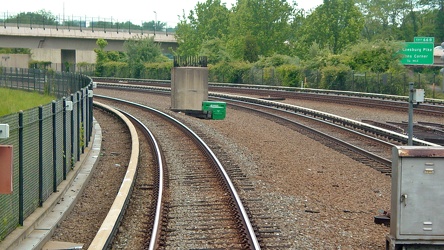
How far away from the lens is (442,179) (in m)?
9.91

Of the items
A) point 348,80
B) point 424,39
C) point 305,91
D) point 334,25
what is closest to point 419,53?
point 424,39

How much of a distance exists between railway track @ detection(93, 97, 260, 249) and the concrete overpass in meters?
63.5

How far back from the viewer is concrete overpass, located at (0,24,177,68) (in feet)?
261

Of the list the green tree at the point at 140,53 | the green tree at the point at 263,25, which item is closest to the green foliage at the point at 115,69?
the green tree at the point at 140,53

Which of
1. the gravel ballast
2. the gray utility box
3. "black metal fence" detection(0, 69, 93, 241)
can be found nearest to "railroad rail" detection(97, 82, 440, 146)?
the gravel ballast

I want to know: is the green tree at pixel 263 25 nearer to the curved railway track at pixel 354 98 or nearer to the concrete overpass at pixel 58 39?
the concrete overpass at pixel 58 39

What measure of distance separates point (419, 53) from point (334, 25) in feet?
55.4

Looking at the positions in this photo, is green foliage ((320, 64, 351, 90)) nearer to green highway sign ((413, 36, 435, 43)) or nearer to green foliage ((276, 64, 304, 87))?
green foliage ((276, 64, 304, 87))

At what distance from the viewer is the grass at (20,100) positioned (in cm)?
3229

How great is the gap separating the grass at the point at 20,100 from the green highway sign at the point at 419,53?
108 feet

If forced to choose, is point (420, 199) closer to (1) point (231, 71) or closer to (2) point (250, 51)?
(1) point (231, 71)

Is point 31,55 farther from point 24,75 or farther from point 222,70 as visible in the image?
point 24,75

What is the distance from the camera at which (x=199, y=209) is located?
12867 millimetres

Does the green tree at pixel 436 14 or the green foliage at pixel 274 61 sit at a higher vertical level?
the green tree at pixel 436 14
